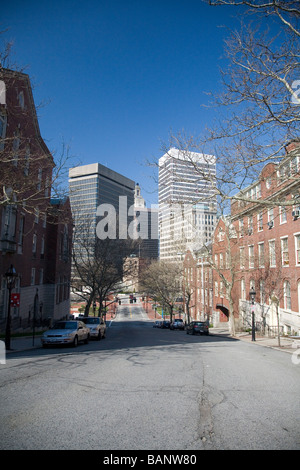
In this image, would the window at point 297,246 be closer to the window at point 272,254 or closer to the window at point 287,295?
the window at point 287,295

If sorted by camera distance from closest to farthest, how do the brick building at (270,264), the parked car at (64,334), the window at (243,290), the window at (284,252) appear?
the parked car at (64,334) < the brick building at (270,264) < the window at (284,252) < the window at (243,290)

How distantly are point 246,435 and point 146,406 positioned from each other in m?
1.85

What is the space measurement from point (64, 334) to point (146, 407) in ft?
33.5

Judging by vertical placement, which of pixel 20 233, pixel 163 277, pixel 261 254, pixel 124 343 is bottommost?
pixel 124 343

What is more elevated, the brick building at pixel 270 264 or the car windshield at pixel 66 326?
the brick building at pixel 270 264

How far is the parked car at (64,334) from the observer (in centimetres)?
1489

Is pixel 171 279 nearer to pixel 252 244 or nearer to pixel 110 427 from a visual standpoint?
pixel 252 244

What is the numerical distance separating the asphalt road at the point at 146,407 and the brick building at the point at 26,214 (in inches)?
269

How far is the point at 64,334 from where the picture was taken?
→ 14.9 meters

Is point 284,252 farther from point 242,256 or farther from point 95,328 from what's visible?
point 95,328

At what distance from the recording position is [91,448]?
3988 mm

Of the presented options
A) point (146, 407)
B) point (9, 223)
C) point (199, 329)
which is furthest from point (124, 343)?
point (199, 329)

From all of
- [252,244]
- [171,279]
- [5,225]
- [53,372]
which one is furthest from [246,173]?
[171,279]

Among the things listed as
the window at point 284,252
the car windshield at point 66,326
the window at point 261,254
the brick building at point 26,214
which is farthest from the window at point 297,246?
the brick building at point 26,214
